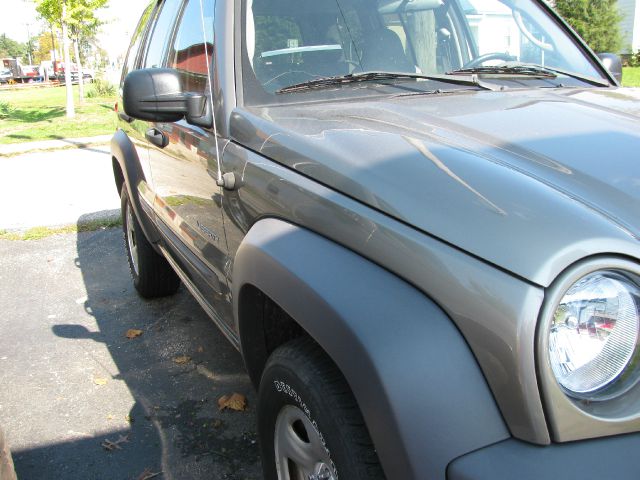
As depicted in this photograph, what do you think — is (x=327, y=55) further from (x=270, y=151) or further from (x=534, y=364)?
(x=534, y=364)

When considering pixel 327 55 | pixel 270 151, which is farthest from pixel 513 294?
pixel 327 55

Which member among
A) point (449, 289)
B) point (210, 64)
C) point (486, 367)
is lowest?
point (486, 367)

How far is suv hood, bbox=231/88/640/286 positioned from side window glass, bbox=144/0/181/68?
4.86ft

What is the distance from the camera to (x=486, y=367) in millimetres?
1357

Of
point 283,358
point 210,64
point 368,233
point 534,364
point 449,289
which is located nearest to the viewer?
point 534,364

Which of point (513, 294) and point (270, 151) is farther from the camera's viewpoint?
point (270, 151)

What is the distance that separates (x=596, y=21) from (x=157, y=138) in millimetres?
28485

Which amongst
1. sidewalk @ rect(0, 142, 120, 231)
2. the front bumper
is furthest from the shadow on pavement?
sidewalk @ rect(0, 142, 120, 231)

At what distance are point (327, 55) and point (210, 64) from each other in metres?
0.46

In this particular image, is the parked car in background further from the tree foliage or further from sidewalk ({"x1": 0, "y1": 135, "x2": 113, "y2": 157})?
sidewalk ({"x1": 0, "y1": 135, "x2": 113, "y2": 157})

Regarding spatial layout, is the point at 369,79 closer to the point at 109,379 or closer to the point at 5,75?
the point at 109,379

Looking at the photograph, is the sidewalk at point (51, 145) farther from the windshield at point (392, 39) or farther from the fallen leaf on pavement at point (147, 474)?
the windshield at point (392, 39)

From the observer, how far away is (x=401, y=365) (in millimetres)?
1388

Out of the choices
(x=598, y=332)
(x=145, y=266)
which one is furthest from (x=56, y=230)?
(x=598, y=332)
